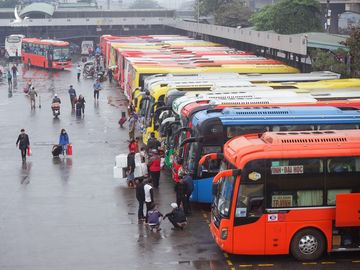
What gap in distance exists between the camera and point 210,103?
22.1 m

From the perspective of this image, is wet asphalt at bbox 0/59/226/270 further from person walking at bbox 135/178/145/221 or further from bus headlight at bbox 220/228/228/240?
bus headlight at bbox 220/228/228/240

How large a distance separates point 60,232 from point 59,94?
101ft

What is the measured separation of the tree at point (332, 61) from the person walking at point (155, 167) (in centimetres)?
1588

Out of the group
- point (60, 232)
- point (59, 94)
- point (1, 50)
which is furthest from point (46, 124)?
point (1, 50)

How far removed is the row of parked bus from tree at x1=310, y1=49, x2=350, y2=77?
4390mm

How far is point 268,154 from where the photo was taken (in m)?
14.6

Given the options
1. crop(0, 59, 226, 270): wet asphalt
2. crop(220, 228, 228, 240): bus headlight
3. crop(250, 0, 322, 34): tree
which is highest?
crop(250, 0, 322, 34): tree

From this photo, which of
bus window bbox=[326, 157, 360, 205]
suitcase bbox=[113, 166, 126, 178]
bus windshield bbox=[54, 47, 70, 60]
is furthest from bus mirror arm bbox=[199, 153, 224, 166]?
bus windshield bbox=[54, 47, 70, 60]

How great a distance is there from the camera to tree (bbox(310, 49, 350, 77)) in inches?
1366

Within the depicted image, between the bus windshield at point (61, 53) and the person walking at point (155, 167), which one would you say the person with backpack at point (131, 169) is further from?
the bus windshield at point (61, 53)

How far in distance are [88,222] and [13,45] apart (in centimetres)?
6056

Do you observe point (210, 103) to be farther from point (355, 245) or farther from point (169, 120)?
point (355, 245)

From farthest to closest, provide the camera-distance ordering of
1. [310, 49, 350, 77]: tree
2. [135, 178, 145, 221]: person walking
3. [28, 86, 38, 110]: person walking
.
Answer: [28, 86, 38, 110]: person walking
[310, 49, 350, 77]: tree
[135, 178, 145, 221]: person walking

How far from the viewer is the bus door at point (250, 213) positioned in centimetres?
1458
